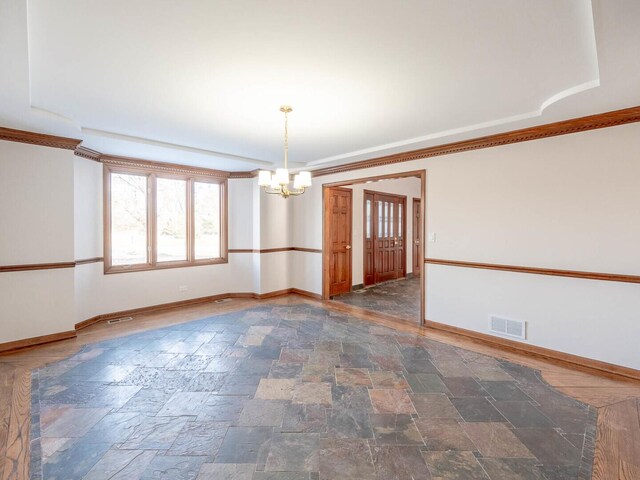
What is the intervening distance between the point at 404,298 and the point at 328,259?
1.73 metres

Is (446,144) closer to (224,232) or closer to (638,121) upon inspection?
(638,121)

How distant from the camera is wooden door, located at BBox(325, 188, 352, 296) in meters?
6.02

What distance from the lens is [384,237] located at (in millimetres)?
7625

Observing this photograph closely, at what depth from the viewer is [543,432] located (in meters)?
2.14

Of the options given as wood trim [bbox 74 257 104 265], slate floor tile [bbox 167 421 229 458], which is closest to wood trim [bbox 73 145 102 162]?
wood trim [bbox 74 257 104 265]

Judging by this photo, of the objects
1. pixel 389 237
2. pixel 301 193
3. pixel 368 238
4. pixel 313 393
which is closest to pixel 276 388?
pixel 313 393

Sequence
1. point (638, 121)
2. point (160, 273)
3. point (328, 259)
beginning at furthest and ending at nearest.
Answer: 1. point (328, 259)
2. point (160, 273)
3. point (638, 121)

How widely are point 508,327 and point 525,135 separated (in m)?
2.28

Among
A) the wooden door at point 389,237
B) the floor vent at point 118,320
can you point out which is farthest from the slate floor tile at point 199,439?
the wooden door at point 389,237

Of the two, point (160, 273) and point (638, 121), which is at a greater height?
point (638, 121)

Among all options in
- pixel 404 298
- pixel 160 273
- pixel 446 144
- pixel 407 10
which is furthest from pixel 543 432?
pixel 160 273

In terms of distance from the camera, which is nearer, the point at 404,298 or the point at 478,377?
the point at 478,377

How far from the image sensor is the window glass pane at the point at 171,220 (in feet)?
17.4

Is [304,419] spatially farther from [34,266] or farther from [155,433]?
[34,266]
